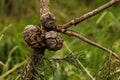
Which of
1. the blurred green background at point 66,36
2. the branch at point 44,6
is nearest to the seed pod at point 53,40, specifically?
the branch at point 44,6

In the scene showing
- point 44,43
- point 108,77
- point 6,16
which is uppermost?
point 44,43

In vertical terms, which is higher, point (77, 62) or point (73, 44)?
point (77, 62)

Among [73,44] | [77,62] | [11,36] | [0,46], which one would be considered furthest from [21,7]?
[77,62]

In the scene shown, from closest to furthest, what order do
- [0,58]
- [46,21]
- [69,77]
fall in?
[46,21]
[69,77]
[0,58]

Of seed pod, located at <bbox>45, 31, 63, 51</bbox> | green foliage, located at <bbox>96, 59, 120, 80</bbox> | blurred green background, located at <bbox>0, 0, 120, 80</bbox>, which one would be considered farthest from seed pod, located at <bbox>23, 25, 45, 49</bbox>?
blurred green background, located at <bbox>0, 0, 120, 80</bbox>

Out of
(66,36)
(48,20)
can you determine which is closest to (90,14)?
(48,20)

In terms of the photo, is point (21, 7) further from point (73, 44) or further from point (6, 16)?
point (73, 44)

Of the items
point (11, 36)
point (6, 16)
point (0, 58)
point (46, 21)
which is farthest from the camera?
point (6, 16)
